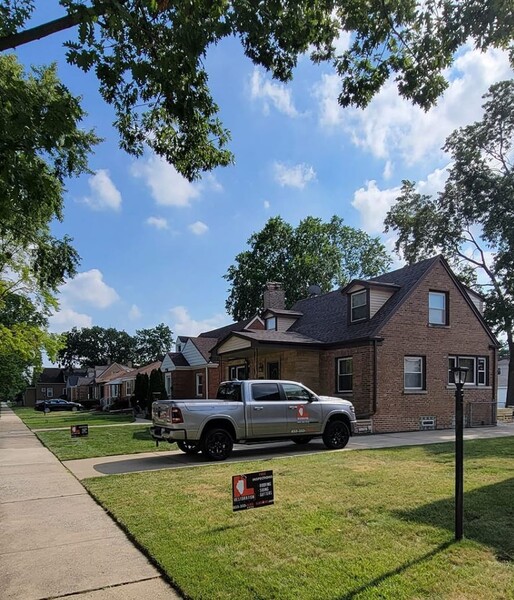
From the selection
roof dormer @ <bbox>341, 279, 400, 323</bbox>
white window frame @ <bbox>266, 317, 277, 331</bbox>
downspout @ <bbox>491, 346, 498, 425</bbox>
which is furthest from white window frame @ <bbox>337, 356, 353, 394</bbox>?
downspout @ <bbox>491, 346, 498, 425</bbox>

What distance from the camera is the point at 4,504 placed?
8148 mm

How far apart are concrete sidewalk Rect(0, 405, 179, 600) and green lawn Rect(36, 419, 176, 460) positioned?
4.21 metres

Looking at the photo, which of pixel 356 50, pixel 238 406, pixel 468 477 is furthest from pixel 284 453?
pixel 356 50

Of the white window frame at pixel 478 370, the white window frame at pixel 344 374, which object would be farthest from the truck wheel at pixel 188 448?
the white window frame at pixel 478 370

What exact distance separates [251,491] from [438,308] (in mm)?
16811

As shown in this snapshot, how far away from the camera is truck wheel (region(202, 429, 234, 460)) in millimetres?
11789

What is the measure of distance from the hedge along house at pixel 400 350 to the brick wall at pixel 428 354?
0.04 meters

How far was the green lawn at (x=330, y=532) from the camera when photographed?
176 inches

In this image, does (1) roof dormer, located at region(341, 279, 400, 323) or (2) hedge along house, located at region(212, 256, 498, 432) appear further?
(1) roof dormer, located at region(341, 279, 400, 323)

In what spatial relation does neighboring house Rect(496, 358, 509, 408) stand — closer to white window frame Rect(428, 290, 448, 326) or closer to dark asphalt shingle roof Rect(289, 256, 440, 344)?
dark asphalt shingle roof Rect(289, 256, 440, 344)

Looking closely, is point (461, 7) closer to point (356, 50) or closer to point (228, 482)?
point (356, 50)

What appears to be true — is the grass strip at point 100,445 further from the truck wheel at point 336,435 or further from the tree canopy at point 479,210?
the tree canopy at point 479,210

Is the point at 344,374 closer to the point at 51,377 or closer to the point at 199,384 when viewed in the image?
the point at 199,384

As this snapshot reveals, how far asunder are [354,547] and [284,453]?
7.65 m
